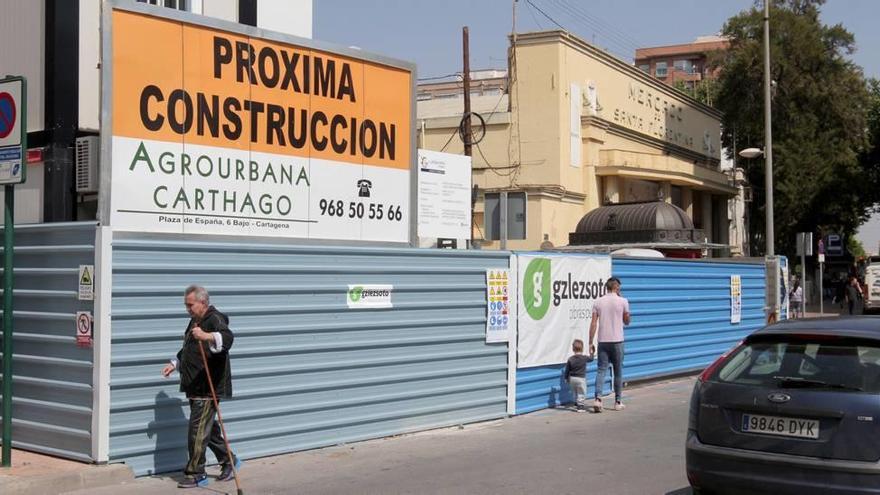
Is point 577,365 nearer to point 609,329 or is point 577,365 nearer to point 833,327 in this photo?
point 609,329

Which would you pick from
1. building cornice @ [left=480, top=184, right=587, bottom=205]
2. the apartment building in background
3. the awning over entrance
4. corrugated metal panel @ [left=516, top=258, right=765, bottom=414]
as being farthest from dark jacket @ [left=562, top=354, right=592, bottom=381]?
the apartment building in background

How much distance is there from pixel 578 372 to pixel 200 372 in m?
6.54

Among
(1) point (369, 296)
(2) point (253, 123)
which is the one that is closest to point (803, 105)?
(1) point (369, 296)

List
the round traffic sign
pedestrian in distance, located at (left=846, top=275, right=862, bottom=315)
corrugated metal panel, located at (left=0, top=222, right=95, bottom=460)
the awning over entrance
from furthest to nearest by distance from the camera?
pedestrian in distance, located at (left=846, top=275, right=862, bottom=315)
the awning over entrance
corrugated metal panel, located at (left=0, top=222, right=95, bottom=460)
the round traffic sign

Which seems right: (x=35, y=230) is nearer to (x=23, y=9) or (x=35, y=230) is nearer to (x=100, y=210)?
(x=100, y=210)

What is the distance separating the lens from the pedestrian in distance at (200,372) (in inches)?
319

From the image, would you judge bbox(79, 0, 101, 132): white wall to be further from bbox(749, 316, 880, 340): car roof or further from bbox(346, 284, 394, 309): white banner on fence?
bbox(749, 316, 880, 340): car roof

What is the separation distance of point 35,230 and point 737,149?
4765 centimetres

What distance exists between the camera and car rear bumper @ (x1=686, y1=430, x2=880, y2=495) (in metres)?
5.97

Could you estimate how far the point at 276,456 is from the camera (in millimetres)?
9734

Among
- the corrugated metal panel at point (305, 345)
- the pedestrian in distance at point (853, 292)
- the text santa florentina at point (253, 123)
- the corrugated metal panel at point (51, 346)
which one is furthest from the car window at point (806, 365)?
the pedestrian in distance at point (853, 292)

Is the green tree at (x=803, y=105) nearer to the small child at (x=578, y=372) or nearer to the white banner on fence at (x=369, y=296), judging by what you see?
the small child at (x=578, y=372)

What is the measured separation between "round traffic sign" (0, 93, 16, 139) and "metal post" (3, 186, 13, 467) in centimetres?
50

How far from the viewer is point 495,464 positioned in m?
9.42
